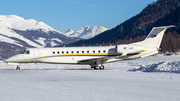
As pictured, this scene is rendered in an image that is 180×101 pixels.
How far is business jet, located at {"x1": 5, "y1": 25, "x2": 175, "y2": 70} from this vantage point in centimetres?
2502

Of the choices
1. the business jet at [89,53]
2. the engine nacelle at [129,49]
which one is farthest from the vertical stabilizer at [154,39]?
the engine nacelle at [129,49]

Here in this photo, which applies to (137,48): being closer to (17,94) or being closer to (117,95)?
(117,95)

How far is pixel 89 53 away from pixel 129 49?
4.64m

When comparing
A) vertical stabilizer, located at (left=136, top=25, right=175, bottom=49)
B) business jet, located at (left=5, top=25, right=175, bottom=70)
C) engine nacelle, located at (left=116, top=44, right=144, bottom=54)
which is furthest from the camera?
vertical stabilizer, located at (left=136, top=25, right=175, bottom=49)

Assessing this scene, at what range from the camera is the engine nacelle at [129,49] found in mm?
24828

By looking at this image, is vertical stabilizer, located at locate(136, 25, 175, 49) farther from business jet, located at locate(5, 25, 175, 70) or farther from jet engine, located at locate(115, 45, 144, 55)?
jet engine, located at locate(115, 45, 144, 55)

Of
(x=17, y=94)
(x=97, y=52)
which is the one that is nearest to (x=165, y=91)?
(x=17, y=94)

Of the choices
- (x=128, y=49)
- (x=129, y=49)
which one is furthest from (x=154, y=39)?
(x=128, y=49)

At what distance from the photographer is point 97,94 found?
9.62m


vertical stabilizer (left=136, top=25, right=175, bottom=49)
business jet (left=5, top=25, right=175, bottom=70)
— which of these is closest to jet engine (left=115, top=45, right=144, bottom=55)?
business jet (left=5, top=25, right=175, bottom=70)

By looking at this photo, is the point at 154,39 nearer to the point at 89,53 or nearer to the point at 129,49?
the point at 129,49

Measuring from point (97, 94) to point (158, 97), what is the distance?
2599 millimetres

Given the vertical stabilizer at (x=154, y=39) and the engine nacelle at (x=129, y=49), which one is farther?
the vertical stabilizer at (x=154, y=39)

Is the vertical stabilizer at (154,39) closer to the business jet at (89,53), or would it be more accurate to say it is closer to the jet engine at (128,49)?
the business jet at (89,53)
